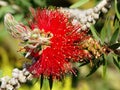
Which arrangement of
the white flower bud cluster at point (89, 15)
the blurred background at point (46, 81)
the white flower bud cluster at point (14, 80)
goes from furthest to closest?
the blurred background at point (46, 81), the white flower bud cluster at point (89, 15), the white flower bud cluster at point (14, 80)

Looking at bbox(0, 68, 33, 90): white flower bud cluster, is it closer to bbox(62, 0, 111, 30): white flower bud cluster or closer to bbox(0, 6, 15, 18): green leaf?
bbox(62, 0, 111, 30): white flower bud cluster

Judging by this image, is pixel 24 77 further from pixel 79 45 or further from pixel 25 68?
pixel 79 45

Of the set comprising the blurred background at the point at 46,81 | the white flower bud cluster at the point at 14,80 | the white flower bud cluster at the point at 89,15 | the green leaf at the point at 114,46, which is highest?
the blurred background at the point at 46,81

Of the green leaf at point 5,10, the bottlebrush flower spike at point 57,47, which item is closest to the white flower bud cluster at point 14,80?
the bottlebrush flower spike at point 57,47

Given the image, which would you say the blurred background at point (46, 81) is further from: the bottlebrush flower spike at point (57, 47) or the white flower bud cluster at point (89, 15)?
the white flower bud cluster at point (89, 15)

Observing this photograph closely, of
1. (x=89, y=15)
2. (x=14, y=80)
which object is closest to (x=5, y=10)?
(x=89, y=15)

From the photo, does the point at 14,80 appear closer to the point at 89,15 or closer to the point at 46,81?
the point at 46,81
